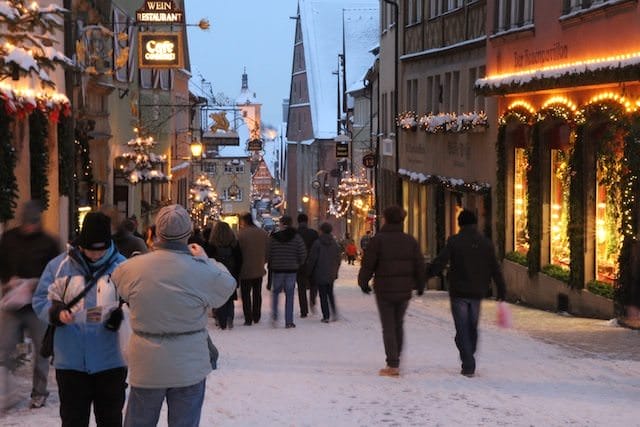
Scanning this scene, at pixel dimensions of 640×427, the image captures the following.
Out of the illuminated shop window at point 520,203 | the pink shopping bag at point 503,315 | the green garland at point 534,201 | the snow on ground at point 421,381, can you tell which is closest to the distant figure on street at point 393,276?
the snow on ground at point 421,381

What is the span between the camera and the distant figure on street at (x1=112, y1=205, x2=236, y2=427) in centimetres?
629

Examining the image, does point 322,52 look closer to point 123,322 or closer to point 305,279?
point 305,279

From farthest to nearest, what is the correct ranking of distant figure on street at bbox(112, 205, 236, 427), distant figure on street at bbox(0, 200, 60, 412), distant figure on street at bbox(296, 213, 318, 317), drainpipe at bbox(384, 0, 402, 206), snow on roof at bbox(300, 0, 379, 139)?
1. snow on roof at bbox(300, 0, 379, 139)
2. drainpipe at bbox(384, 0, 402, 206)
3. distant figure on street at bbox(296, 213, 318, 317)
4. distant figure on street at bbox(0, 200, 60, 412)
5. distant figure on street at bbox(112, 205, 236, 427)

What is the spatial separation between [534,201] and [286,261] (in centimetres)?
639

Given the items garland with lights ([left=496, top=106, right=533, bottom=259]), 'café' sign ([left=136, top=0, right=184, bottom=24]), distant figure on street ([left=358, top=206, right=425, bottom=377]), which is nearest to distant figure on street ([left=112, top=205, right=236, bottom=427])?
distant figure on street ([left=358, top=206, right=425, bottom=377])

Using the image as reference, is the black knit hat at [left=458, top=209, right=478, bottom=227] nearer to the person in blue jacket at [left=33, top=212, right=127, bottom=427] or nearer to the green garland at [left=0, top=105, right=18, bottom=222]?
the person in blue jacket at [left=33, top=212, right=127, bottom=427]

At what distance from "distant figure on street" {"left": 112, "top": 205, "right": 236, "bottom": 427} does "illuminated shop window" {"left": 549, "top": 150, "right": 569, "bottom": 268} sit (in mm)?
13945

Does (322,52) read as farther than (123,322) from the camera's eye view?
Yes

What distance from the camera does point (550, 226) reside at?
839 inches

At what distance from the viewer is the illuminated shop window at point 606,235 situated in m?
17.0

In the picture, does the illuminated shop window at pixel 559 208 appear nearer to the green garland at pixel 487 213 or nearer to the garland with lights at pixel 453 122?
the green garland at pixel 487 213

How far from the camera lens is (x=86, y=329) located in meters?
6.94

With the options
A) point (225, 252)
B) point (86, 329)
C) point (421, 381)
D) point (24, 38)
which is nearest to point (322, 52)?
point (225, 252)

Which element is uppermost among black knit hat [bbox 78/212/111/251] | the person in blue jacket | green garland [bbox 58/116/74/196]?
green garland [bbox 58/116/74/196]
